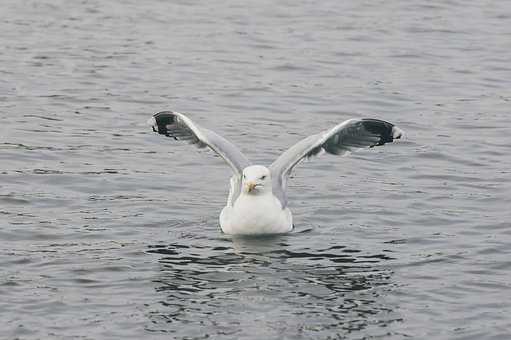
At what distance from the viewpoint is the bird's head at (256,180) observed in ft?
54.6

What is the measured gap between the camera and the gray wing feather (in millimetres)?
17609

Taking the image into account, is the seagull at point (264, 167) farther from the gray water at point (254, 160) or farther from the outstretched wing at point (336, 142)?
the gray water at point (254, 160)

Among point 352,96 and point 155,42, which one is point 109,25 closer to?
point 155,42

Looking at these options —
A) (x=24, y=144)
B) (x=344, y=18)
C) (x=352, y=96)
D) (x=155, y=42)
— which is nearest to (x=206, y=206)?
(x=24, y=144)

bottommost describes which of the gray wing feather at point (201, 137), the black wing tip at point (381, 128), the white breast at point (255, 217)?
the white breast at point (255, 217)

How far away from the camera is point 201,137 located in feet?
58.3

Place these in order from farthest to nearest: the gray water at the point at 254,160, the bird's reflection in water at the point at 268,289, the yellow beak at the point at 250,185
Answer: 1. the yellow beak at the point at 250,185
2. the gray water at the point at 254,160
3. the bird's reflection in water at the point at 268,289

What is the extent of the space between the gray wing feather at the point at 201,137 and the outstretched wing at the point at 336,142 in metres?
0.43

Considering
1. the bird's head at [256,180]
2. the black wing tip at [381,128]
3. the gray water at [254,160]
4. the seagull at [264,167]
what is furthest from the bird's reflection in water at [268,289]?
the black wing tip at [381,128]

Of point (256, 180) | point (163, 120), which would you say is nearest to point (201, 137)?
point (163, 120)

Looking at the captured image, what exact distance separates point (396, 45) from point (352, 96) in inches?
173

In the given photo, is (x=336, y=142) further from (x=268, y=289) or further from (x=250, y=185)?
(x=268, y=289)

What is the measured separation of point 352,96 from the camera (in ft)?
81.8

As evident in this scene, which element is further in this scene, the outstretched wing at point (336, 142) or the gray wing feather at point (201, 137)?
the gray wing feather at point (201, 137)
